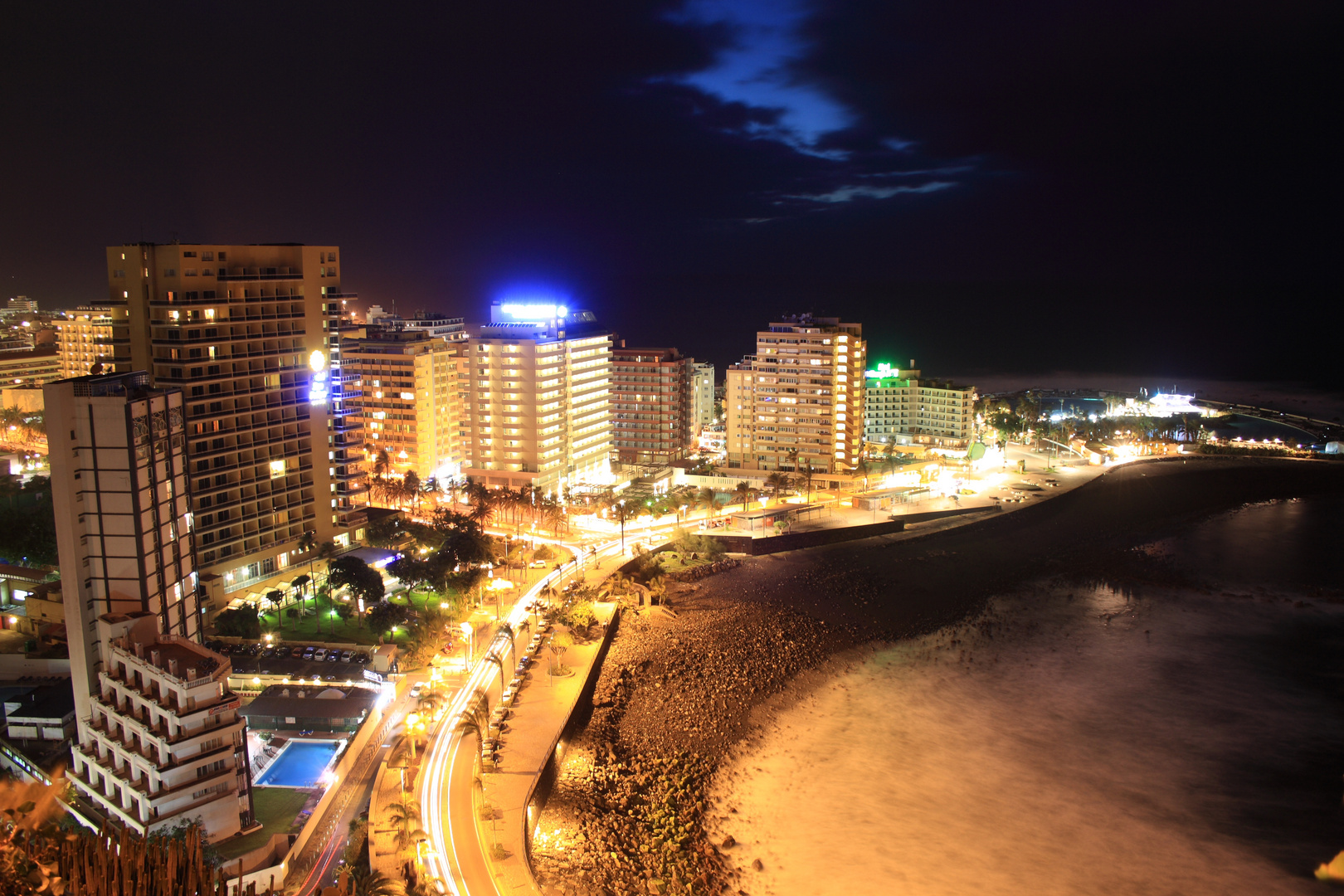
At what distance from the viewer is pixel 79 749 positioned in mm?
19047

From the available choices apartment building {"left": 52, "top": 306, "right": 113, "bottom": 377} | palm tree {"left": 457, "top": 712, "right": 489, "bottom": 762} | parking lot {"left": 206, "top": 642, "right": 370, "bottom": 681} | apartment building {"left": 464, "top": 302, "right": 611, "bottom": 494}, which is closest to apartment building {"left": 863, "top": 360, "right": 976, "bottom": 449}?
apartment building {"left": 464, "top": 302, "right": 611, "bottom": 494}

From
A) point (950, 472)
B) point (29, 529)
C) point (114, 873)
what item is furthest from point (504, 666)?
point (950, 472)

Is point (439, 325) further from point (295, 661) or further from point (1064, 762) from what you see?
point (1064, 762)

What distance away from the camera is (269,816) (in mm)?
19375

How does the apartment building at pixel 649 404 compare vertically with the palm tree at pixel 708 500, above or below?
above

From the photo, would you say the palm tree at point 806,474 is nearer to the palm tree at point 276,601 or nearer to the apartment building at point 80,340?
the palm tree at point 276,601

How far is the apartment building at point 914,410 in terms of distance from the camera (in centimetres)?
6788

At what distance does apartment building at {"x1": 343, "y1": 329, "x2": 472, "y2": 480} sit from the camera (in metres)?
51.3

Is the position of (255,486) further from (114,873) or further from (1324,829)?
(1324,829)

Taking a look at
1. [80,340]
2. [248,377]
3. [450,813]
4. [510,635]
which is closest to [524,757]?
[450,813]

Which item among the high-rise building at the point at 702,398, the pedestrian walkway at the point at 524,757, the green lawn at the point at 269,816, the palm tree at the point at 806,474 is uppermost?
the high-rise building at the point at 702,398

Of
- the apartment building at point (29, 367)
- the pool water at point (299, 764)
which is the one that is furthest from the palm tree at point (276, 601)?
the apartment building at point (29, 367)

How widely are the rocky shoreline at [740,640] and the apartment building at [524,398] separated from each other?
14.9 meters

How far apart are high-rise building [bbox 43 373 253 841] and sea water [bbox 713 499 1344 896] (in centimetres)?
1162
